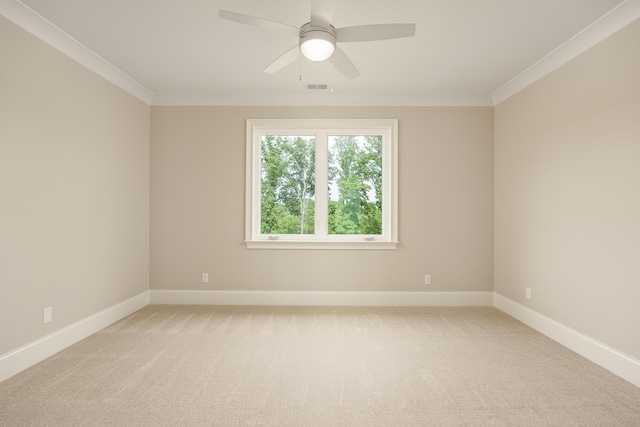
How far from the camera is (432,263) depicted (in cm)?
455

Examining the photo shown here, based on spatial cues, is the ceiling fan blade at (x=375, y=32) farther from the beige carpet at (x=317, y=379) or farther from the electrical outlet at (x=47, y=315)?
the electrical outlet at (x=47, y=315)

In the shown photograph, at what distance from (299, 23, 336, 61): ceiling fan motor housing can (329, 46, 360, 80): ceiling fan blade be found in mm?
130

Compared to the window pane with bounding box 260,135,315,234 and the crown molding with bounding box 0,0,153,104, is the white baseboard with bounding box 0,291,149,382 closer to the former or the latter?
the window pane with bounding box 260,135,315,234

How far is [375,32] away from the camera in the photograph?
7.27ft

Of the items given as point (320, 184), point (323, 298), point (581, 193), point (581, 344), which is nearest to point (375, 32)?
point (581, 193)

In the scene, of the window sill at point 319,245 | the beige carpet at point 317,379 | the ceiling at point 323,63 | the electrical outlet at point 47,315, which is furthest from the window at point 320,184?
the electrical outlet at point 47,315

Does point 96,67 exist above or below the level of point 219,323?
above

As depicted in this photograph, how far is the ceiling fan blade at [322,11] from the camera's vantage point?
2.02 m

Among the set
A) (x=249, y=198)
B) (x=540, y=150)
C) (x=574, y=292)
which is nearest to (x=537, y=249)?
(x=574, y=292)

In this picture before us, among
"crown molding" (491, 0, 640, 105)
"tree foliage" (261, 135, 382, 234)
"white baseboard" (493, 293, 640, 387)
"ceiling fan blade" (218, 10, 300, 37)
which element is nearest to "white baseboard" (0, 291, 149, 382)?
"tree foliage" (261, 135, 382, 234)

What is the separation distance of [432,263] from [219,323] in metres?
2.65

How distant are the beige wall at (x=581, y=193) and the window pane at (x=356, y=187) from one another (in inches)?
60.6

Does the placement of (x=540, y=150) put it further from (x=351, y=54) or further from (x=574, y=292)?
Result: (x=351, y=54)

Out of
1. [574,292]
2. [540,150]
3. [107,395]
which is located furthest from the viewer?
[540,150]
